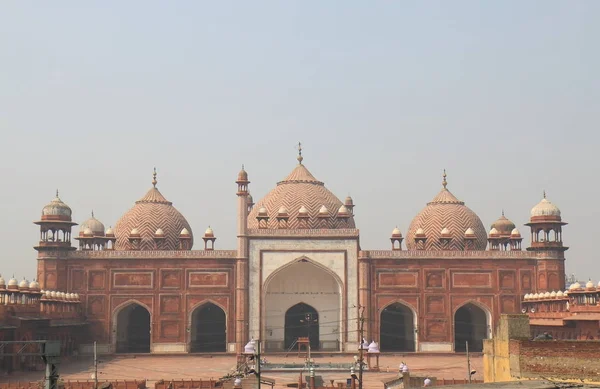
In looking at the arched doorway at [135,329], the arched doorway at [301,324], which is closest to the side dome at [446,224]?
the arched doorway at [301,324]

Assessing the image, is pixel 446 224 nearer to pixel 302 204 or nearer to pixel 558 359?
pixel 302 204

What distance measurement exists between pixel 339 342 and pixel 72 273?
10.1 m

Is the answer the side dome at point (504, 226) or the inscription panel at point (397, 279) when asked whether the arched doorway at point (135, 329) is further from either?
the side dome at point (504, 226)

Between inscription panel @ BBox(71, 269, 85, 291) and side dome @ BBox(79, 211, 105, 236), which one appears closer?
inscription panel @ BBox(71, 269, 85, 291)

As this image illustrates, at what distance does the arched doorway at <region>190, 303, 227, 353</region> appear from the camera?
3475cm

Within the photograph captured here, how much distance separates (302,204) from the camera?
116ft

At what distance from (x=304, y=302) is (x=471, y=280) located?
633 centimetres

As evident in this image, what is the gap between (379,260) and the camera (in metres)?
33.1

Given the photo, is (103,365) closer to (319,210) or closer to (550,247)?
(319,210)

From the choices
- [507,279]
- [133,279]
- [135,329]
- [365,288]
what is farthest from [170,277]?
[507,279]

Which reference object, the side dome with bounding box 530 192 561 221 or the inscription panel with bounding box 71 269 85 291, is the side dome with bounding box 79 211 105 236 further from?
the side dome with bounding box 530 192 561 221

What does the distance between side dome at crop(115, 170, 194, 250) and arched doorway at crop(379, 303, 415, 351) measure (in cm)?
837

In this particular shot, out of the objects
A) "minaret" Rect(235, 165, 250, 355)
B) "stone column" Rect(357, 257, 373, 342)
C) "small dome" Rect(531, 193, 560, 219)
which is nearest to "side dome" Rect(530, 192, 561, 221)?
"small dome" Rect(531, 193, 560, 219)

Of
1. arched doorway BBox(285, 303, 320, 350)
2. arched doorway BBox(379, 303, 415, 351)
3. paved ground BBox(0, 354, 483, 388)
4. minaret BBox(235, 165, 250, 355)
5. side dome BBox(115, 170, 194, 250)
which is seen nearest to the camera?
paved ground BBox(0, 354, 483, 388)
